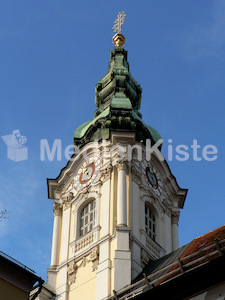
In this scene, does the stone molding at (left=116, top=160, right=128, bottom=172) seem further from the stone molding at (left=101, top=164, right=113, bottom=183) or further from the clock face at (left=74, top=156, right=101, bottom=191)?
the clock face at (left=74, top=156, right=101, bottom=191)

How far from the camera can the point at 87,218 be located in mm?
30609

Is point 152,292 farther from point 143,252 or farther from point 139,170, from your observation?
point 139,170

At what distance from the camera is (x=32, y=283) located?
16.4 meters

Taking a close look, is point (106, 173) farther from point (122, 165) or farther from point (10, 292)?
point (10, 292)

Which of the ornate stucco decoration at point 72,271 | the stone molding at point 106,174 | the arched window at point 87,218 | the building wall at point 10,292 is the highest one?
the stone molding at point 106,174

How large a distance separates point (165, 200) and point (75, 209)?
4.11 metres

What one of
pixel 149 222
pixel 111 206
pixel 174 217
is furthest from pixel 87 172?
pixel 174 217

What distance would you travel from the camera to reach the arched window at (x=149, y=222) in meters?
30.5

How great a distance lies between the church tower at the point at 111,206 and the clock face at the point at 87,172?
0.05 m

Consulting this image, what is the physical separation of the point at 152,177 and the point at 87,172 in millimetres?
2913

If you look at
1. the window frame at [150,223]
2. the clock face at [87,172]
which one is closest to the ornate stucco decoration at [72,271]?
the window frame at [150,223]

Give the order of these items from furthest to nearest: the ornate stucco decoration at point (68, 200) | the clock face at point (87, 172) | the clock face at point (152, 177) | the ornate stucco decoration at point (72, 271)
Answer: the clock face at point (152, 177) < the ornate stucco decoration at point (68, 200) < the clock face at point (87, 172) < the ornate stucco decoration at point (72, 271)

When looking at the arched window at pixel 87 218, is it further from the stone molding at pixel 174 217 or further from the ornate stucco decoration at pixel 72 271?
the stone molding at pixel 174 217

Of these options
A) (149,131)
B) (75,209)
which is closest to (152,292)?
(75,209)
